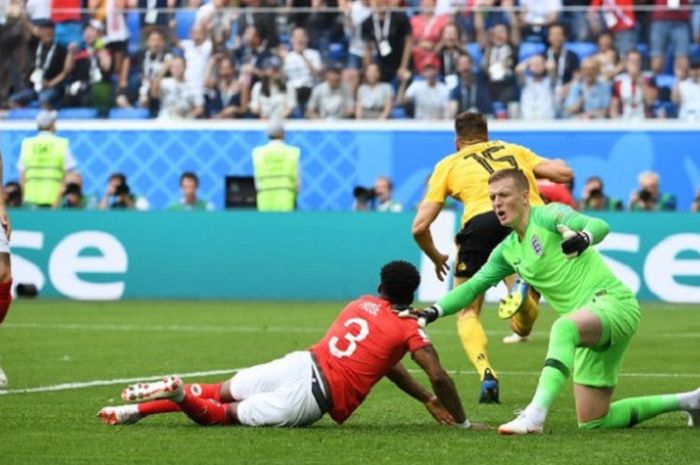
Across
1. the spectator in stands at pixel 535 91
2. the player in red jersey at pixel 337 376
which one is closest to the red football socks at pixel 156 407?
the player in red jersey at pixel 337 376

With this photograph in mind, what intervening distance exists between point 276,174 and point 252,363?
9.34 m

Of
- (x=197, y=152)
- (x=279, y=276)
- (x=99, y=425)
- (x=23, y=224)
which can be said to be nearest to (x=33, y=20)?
(x=197, y=152)

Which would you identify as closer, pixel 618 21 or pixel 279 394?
pixel 279 394

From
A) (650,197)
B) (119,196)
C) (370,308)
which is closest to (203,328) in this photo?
(119,196)

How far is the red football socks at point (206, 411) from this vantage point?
940 cm

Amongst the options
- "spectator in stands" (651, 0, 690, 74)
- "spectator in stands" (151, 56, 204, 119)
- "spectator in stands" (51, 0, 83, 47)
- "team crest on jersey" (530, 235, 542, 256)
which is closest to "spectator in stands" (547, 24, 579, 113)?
"spectator in stands" (651, 0, 690, 74)

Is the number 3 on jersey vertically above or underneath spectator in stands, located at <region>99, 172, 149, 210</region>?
above

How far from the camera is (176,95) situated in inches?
1051

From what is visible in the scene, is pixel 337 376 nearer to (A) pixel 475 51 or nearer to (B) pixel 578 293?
(B) pixel 578 293

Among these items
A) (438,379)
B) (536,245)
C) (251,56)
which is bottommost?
(438,379)

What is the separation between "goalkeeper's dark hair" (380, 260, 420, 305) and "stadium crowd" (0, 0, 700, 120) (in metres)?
16.2

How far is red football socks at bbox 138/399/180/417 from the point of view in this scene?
944 cm

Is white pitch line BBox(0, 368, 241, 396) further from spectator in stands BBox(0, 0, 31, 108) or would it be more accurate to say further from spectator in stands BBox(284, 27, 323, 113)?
spectator in stands BBox(0, 0, 31, 108)

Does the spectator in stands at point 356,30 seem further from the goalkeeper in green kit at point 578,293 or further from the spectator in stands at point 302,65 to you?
the goalkeeper in green kit at point 578,293
